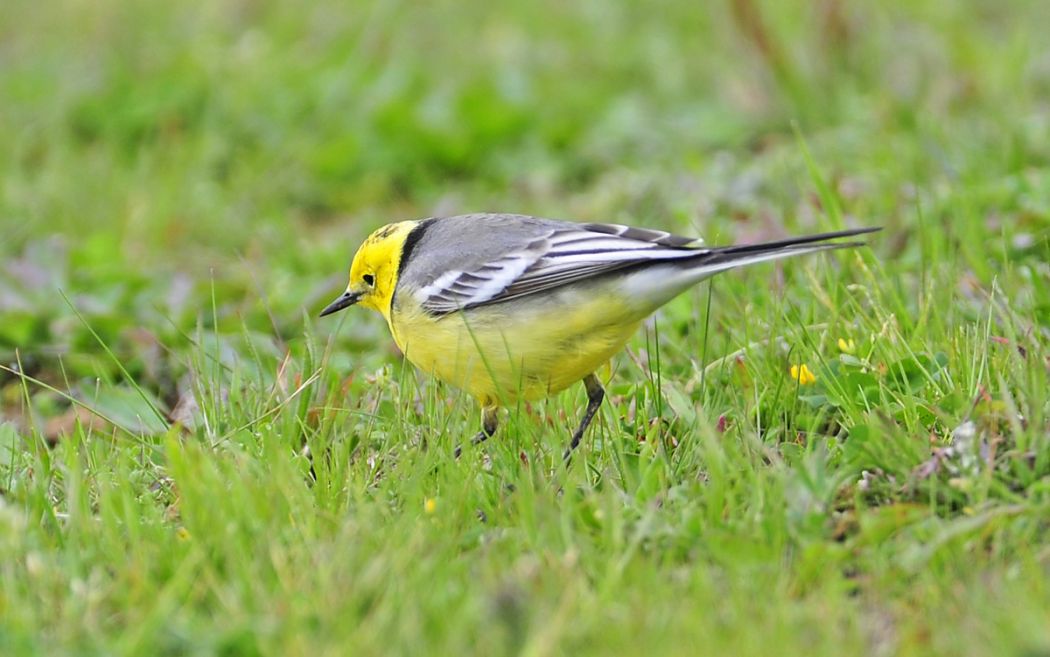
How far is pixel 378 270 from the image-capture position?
5.38 meters

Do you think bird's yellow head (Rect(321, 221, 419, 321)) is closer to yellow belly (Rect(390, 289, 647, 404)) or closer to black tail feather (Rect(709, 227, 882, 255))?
yellow belly (Rect(390, 289, 647, 404))

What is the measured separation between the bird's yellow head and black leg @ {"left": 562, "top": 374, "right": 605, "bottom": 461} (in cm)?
84

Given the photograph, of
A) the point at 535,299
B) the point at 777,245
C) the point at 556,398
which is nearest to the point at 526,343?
the point at 535,299

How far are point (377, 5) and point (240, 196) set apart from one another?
3.02 metres

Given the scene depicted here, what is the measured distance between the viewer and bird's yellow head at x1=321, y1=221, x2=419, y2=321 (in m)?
5.34

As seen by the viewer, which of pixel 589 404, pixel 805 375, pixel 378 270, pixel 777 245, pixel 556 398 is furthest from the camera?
pixel 378 270

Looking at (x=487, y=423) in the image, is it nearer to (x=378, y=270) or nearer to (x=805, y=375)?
(x=378, y=270)

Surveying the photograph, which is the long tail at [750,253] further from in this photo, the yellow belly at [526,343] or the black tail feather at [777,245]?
the yellow belly at [526,343]

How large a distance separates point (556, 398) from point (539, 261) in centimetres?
65

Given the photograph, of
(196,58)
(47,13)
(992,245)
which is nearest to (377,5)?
(196,58)

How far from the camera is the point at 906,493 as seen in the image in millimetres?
3902

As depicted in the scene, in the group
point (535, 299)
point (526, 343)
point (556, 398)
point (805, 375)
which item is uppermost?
point (535, 299)

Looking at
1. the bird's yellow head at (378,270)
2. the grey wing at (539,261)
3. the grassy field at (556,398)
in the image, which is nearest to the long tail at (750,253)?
the grey wing at (539,261)

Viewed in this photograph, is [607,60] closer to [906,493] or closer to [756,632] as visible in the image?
[906,493]
